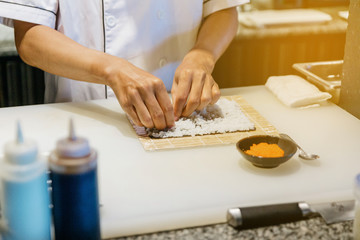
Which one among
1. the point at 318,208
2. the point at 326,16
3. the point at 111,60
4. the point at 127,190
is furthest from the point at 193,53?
the point at 326,16

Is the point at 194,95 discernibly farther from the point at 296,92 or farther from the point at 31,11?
the point at 31,11

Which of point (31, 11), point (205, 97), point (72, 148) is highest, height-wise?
point (31, 11)

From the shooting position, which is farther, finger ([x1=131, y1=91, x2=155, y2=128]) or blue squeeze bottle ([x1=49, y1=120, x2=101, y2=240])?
finger ([x1=131, y1=91, x2=155, y2=128])

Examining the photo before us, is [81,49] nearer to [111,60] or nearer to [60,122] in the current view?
[111,60]

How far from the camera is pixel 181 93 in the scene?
1384 mm

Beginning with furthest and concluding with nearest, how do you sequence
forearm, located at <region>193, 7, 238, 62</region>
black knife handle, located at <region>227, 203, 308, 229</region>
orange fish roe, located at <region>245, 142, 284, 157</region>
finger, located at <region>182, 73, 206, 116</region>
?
1. forearm, located at <region>193, 7, 238, 62</region>
2. finger, located at <region>182, 73, 206, 116</region>
3. orange fish roe, located at <region>245, 142, 284, 157</region>
4. black knife handle, located at <region>227, 203, 308, 229</region>

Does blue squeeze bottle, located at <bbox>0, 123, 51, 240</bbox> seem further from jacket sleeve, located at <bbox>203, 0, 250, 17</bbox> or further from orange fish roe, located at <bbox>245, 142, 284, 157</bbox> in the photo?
jacket sleeve, located at <bbox>203, 0, 250, 17</bbox>

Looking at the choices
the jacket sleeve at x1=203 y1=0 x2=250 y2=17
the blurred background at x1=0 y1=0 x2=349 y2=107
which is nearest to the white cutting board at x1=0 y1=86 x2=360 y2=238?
the jacket sleeve at x1=203 y1=0 x2=250 y2=17

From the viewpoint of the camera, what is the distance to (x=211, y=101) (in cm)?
141

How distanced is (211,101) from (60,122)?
45 centimetres

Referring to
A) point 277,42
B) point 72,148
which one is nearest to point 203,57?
point 72,148

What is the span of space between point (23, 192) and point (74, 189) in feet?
0.26

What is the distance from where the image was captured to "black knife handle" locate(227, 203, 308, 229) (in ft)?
3.01

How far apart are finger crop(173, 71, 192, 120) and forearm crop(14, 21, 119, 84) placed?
208mm
